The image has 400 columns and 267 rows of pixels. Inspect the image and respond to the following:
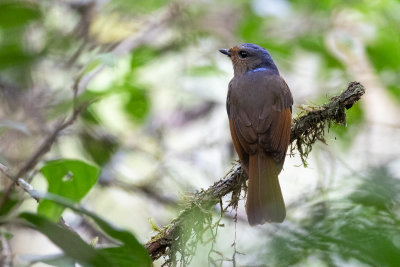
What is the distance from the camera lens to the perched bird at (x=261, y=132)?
10.1 feet

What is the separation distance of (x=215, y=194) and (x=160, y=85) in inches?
112

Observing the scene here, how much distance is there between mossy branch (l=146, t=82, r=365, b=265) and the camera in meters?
2.61

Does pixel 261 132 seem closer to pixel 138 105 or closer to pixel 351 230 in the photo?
pixel 138 105

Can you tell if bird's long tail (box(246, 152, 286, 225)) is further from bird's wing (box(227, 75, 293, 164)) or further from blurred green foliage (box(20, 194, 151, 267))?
blurred green foliage (box(20, 194, 151, 267))

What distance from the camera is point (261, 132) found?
3602mm

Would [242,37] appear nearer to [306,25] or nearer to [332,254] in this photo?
[306,25]

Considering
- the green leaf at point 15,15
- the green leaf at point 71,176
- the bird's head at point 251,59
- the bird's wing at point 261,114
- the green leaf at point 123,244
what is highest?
the bird's head at point 251,59

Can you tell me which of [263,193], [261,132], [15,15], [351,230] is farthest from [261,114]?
[351,230]

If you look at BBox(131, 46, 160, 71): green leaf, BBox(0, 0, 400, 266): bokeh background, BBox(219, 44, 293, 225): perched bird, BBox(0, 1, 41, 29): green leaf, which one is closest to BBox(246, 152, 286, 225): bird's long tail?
BBox(219, 44, 293, 225): perched bird

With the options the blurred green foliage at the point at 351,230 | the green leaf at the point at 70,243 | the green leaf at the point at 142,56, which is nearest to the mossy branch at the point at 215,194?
the green leaf at the point at 70,243

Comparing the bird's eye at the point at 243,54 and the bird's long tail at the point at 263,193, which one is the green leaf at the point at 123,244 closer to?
the bird's long tail at the point at 263,193

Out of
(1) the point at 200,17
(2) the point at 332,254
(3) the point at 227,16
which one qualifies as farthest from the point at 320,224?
(3) the point at 227,16

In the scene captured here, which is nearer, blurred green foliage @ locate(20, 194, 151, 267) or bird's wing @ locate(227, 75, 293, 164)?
blurred green foliage @ locate(20, 194, 151, 267)

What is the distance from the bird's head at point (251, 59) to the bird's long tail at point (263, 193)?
128cm
